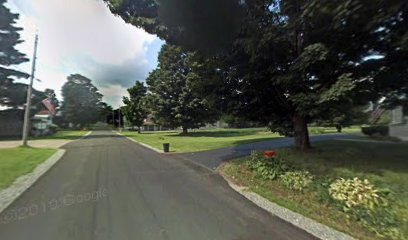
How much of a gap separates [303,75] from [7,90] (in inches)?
1491

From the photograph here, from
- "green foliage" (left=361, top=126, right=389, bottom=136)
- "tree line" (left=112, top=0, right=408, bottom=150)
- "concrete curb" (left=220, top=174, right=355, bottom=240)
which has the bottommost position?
"concrete curb" (left=220, top=174, right=355, bottom=240)

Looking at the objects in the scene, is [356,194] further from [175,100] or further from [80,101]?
[80,101]

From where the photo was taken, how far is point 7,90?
37.1 metres

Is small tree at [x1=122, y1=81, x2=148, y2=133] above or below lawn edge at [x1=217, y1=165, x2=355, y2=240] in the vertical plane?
above

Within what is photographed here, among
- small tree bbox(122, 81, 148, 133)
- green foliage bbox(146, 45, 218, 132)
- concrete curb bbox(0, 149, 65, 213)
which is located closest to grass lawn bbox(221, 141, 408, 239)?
concrete curb bbox(0, 149, 65, 213)

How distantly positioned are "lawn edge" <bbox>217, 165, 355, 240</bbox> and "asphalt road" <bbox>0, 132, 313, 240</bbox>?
0.59 ft

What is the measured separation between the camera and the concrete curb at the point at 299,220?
5.28 meters

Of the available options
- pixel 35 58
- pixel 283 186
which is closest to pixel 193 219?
pixel 283 186

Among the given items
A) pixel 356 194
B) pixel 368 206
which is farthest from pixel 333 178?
pixel 368 206

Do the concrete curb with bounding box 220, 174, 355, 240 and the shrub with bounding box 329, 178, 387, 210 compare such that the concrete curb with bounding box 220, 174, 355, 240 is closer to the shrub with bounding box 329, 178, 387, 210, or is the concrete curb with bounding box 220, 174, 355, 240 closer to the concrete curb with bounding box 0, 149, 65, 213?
the shrub with bounding box 329, 178, 387, 210

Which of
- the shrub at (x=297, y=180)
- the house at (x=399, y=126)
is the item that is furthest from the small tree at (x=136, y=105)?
the shrub at (x=297, y=180)

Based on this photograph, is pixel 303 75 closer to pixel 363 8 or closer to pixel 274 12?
pixel 274 12

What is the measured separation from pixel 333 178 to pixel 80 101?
94.4 meters

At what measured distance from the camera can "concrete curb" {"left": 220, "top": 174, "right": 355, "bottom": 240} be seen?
5281mm
